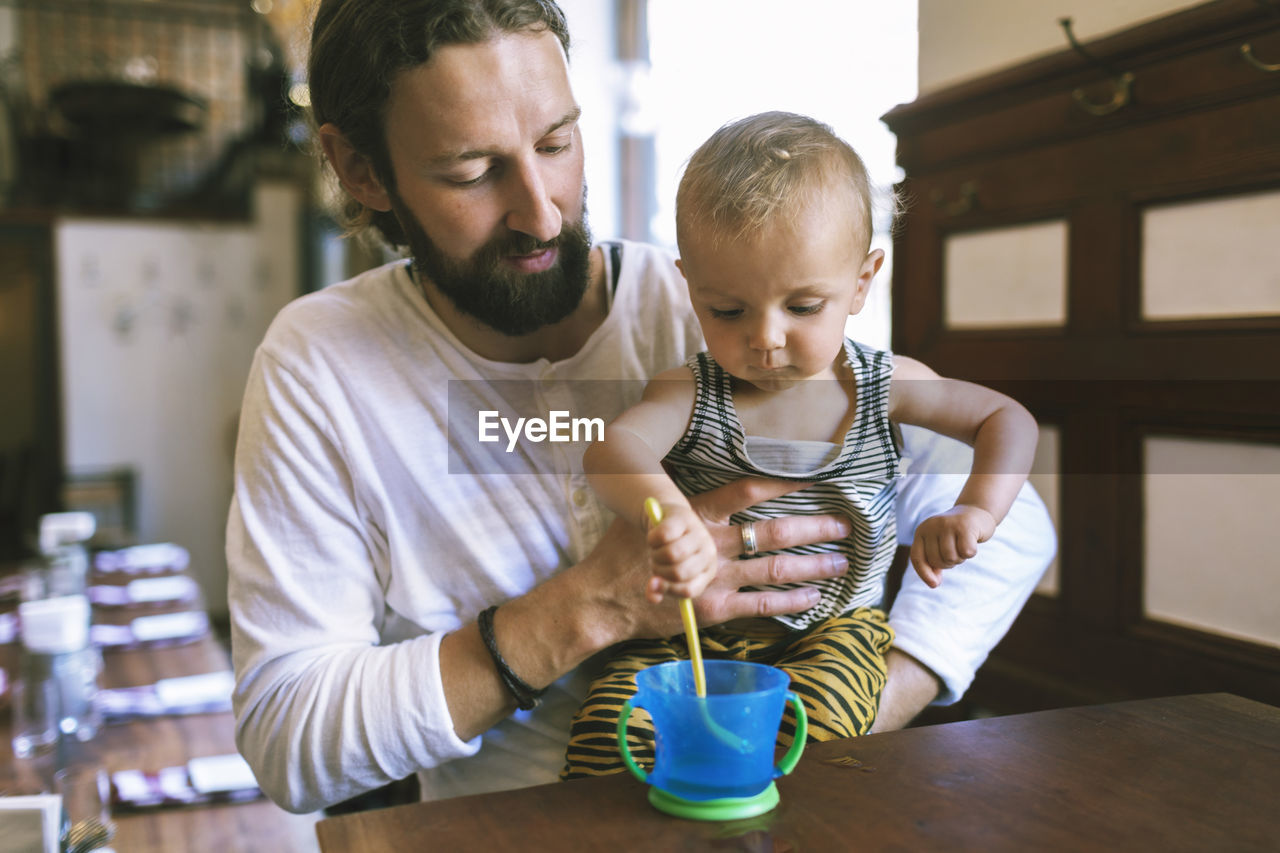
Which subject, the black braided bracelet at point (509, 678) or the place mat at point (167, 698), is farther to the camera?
the place mat at point (167, 698)

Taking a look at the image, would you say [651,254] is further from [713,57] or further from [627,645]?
[627,645]

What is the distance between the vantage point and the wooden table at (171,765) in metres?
1.29

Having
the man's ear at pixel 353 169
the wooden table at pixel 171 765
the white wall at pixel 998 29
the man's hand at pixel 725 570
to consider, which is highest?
the white wall at pixel 998 29

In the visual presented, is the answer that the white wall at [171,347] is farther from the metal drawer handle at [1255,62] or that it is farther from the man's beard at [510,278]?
the metal drawer handle at [1255,62]

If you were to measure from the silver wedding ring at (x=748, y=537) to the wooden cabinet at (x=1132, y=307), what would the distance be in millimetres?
279

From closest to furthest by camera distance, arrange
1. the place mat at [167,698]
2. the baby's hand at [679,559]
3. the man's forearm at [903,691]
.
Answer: the baby's hand at [679,559]
the man's forearm at [903,691]
the place mat at [167,698]

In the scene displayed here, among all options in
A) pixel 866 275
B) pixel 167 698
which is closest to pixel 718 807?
pixel 866 275

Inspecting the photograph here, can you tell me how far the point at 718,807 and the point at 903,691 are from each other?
386 mm

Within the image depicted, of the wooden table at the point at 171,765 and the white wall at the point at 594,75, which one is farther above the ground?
the white wall at the point at 594,75

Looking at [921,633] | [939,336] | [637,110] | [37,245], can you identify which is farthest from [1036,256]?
[37,245]

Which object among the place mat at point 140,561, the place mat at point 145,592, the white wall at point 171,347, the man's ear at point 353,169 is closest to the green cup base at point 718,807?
the man's ear at point 353,169

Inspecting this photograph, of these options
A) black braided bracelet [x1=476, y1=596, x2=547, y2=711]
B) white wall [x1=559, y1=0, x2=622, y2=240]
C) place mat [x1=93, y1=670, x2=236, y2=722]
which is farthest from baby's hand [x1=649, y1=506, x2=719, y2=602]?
place mat [x1=93, y1=670, x2=236, y2=722]

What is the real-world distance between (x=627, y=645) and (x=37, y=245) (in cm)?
582

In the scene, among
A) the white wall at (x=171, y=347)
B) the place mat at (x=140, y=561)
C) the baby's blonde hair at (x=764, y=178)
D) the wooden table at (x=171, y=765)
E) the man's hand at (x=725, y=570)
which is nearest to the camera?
the baby's blonde hair at (x=764, y=178)
